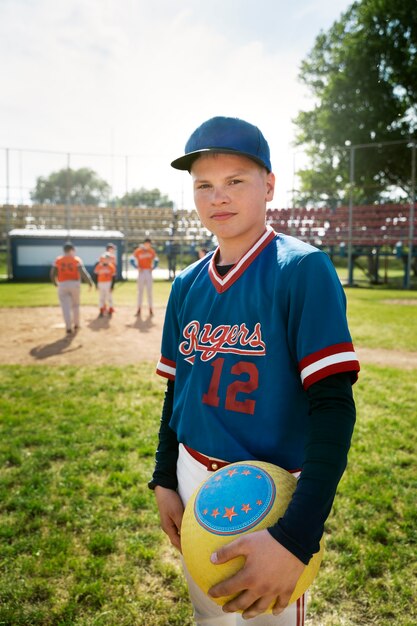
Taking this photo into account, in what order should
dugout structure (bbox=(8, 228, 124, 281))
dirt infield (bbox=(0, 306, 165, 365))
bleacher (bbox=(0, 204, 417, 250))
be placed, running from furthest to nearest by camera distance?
dugout structure (bbox=(8, 228, 124, 281)), bleacher (bbox=(0, 204, 417, 250)), dirt infield (bbox=(0, 306, 165, 365))

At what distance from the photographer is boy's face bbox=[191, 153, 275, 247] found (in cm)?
173

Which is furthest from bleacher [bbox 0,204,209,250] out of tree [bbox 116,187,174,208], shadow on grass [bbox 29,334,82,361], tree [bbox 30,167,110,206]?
tree [bbox 30,167,110,206]

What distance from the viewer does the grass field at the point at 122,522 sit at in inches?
105

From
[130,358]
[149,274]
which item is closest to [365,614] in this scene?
[130,358]

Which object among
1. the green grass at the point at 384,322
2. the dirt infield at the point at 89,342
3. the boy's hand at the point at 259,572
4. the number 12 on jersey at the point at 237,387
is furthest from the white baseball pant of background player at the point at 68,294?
the boy's hand at the point at 259,572

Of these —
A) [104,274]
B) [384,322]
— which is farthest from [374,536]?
[104,274]

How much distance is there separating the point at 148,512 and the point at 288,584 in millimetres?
2708

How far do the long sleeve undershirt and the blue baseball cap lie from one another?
2.95ft

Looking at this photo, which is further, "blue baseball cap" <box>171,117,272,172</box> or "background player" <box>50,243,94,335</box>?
"background player" <box>50,243,94,335</box>

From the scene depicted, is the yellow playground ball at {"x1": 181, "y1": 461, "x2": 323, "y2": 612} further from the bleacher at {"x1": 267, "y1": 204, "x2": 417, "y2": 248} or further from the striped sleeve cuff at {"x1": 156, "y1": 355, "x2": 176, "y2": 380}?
the bleacher at {"x1": 267, "y1": 204, "x2": 417, "y2": 248}

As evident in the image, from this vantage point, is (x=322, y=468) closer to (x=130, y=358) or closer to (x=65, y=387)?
(x=65, y=387)

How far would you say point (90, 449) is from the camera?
4.81 metres

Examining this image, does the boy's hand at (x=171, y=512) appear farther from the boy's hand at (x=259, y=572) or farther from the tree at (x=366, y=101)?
the tree at (x=366, y=101)

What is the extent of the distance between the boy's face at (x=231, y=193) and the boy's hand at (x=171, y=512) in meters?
1.16
